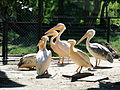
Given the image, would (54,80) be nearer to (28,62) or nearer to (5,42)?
(28,62)

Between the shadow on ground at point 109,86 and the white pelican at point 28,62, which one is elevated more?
the shadow on ground at point 109,86

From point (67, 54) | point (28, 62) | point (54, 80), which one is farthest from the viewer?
point (67, 54)

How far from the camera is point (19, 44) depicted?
1576cm

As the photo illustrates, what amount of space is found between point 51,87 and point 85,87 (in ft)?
2.35

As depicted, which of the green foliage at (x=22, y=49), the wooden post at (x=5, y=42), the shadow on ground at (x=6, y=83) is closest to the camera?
the shadow on ground at (x=6, y=83)

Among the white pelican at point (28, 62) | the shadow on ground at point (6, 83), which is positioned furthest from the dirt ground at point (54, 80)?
the white pelican at point (28, 62)

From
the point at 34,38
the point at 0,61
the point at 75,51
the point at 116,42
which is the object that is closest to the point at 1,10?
the point at 75,51

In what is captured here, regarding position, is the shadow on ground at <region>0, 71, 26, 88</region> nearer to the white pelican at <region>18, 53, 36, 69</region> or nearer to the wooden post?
the white pelican at <region>18, 53, 36, 69</region>

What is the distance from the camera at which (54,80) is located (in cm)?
882

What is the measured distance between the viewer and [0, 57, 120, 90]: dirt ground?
7879mm

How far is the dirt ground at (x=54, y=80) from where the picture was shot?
7.88 meters

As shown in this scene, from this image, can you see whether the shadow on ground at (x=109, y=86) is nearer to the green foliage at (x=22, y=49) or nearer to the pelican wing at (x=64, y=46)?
the pelican wing at (x=64, y=46)

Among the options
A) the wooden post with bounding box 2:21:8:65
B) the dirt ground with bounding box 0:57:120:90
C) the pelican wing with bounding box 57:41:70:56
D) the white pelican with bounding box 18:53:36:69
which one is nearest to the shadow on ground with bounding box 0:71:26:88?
the dirt ground with bounding box 0:57:120:90

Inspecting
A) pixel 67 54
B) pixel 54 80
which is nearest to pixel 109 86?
pixel 54 80
